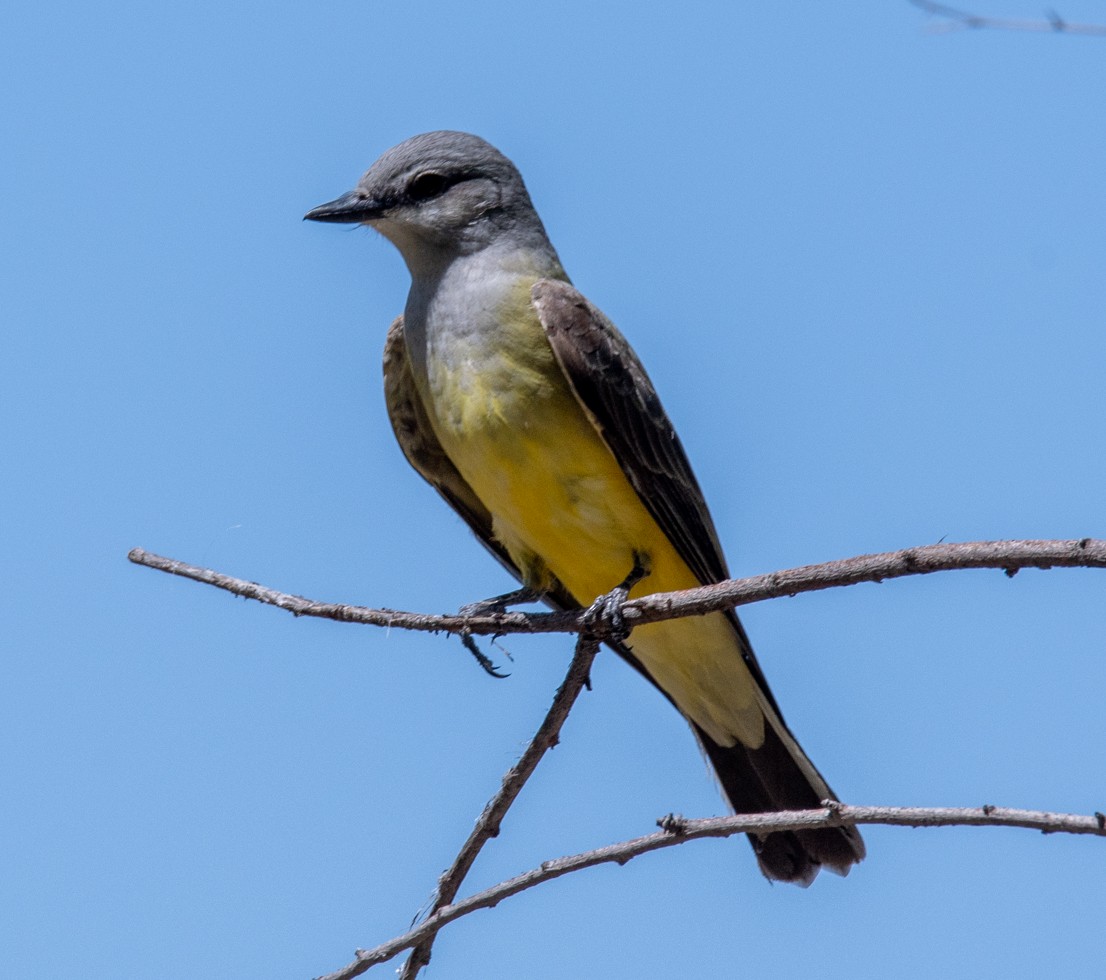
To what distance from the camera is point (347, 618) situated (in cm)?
441

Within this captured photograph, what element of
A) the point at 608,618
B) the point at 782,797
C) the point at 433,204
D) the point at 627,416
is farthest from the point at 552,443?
the point at 782,797

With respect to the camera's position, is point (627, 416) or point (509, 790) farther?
point (627, 416)

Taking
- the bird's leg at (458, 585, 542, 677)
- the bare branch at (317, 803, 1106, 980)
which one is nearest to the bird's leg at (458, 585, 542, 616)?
the bird's leg at (458, 585, 542, 677)

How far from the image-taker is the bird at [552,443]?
19.6 feet

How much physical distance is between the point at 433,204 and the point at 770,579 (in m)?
3.36

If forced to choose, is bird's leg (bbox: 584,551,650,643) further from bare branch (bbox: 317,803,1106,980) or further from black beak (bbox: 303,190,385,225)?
black beak (bbox: 303,190,385,225)

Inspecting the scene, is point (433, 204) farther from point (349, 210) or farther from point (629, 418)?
point (629, 418)

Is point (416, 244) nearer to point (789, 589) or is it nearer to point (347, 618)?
point (347, 618)

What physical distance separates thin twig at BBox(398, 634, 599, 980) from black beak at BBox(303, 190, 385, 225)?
2566mm

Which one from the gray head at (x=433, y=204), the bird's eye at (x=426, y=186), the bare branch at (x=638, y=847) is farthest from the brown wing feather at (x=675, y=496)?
the bare branch at (x=638, y=847)

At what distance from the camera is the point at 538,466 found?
589 cm

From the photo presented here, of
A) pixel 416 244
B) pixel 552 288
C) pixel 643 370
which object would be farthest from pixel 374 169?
pixel 643 370

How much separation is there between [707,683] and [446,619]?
2.40 meters

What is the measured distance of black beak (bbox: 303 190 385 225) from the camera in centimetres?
666
